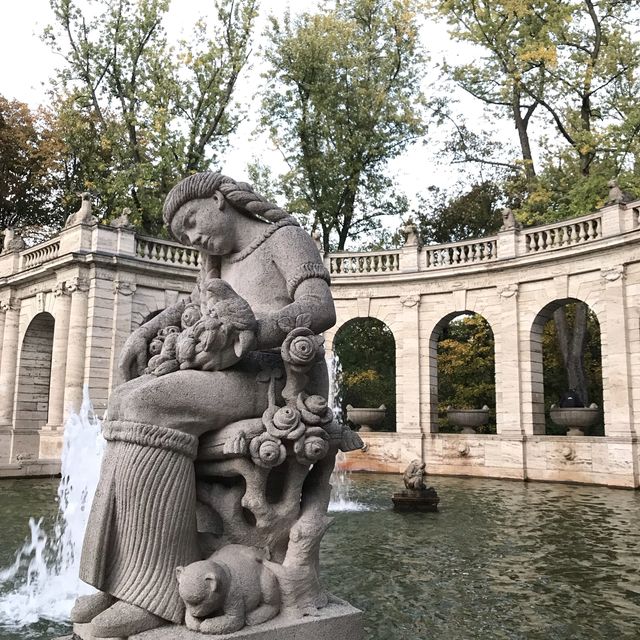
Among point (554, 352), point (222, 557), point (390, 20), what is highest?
point (390, 20)

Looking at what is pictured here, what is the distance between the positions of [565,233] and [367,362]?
12277mm

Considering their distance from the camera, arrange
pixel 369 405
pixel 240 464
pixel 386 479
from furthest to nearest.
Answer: pixel 369 405
pixel 386 479
pixel 240 464

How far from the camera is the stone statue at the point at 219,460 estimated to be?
2824mm

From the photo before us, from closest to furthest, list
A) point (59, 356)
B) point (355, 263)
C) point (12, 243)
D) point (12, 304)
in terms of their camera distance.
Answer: point (59, 356) → point (12, 304) → point (355, 263) → point (12, 243)

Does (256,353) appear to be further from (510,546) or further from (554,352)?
(554,352)

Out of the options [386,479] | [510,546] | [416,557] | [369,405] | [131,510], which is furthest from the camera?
[369,405]

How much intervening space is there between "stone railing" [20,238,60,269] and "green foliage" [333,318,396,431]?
12.3 m

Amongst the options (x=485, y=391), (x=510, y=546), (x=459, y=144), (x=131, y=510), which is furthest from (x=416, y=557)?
(x=459, y=144)

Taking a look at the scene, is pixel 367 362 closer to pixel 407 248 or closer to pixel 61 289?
pixel 407 248

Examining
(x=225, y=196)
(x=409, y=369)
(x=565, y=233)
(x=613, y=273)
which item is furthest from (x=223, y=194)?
(x=409, y=369)

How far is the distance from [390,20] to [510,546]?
25430 mm

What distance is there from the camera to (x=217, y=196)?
12.3 ft

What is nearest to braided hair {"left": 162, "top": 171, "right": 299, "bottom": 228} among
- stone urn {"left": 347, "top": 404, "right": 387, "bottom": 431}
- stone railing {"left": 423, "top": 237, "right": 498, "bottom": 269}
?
stone railing {"left": 423, "top": 237, "right": 498, "bottom": 269}

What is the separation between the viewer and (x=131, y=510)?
9.41 ft
